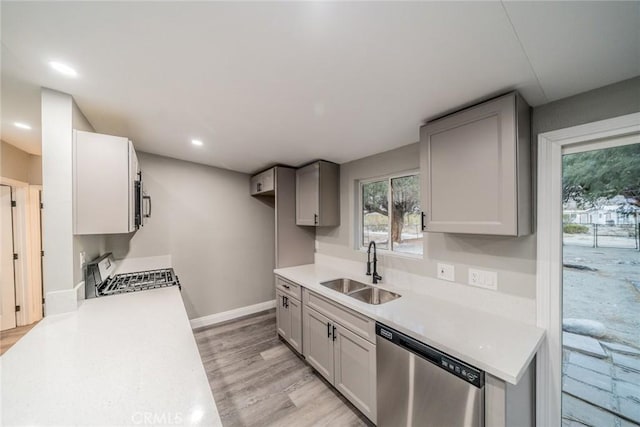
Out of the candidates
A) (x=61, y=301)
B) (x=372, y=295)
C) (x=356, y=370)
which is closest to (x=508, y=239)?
(x=372, y=295)

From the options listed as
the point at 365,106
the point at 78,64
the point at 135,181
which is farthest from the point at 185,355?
the point at 365,106

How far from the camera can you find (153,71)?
50.4 inches

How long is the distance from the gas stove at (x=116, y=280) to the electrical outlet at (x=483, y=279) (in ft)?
8.29

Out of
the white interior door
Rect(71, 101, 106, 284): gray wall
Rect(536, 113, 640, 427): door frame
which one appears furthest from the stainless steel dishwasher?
the white interior door

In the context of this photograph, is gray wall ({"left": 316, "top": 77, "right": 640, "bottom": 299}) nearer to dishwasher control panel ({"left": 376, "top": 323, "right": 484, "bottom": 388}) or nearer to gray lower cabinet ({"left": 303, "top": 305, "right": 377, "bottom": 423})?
dishwasher control panel ({"left": 376, "top": 323, "right": 484, "bottom": 388})

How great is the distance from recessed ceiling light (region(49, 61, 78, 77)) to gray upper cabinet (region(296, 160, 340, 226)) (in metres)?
1.99

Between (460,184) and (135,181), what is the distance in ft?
7.92

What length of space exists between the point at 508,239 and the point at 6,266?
211 inches

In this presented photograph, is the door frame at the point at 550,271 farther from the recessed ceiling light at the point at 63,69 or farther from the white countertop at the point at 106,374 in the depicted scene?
the recessed ceiling light at the point at 63,69

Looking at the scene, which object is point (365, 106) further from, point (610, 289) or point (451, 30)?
point (610, 289)

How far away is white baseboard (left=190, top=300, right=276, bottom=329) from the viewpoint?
328cm

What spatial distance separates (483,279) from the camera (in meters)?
1.60

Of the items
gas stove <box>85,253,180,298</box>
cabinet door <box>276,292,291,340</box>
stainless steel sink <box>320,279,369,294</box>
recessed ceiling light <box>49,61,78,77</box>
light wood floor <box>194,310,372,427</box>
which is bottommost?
light wood floor <box>194,310,372,427</box>

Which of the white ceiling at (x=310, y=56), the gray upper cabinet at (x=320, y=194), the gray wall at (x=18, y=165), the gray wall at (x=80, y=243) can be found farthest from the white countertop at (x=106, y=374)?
the gray wall at (x=18, y=165)
